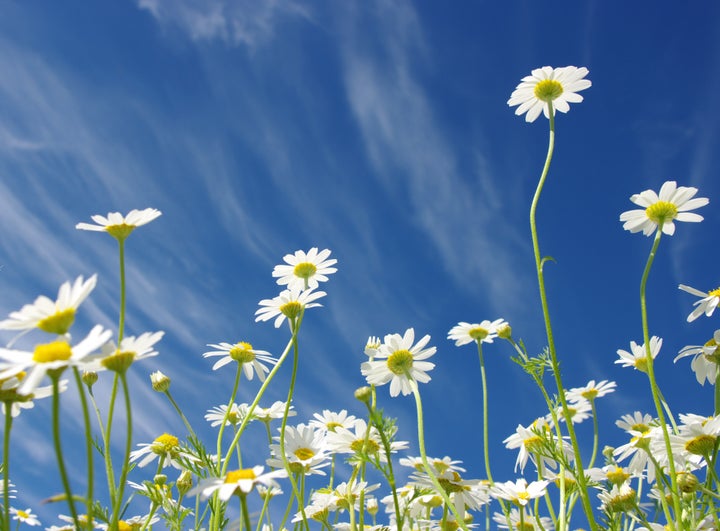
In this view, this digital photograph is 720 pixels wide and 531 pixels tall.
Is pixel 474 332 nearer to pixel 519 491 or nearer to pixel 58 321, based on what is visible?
pixel 519 491

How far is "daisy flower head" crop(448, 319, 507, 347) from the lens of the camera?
12.5 ft

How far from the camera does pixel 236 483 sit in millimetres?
1491

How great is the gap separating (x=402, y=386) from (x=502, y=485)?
0.66 m

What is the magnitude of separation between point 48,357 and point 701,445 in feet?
7.79

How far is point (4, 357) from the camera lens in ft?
4.52

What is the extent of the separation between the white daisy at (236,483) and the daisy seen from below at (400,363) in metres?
1.11

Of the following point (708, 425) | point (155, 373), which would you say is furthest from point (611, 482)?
point (155, 373)

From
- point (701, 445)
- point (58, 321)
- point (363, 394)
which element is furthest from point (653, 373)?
point (58, 321)

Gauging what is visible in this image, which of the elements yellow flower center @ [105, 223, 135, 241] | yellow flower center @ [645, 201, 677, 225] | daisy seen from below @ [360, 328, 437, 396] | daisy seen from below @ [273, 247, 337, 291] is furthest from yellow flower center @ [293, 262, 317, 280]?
yellow flower center @ [645, 201, 677, 225]

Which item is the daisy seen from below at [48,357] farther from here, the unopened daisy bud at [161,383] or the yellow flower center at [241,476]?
the unopened daisy bud at [161,383]

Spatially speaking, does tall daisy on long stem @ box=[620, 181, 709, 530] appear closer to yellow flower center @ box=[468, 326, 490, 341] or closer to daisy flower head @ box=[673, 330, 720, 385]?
daisy flower head @ box=[673, 330, 720, 385]

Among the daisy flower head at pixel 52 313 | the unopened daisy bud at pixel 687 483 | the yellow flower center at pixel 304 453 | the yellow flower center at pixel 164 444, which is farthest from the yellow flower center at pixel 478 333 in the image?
the daisy flower head at pixel 52 313

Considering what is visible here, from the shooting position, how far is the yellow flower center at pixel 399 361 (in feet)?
8.78

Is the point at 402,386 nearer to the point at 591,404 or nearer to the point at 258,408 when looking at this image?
the point at 258,408
